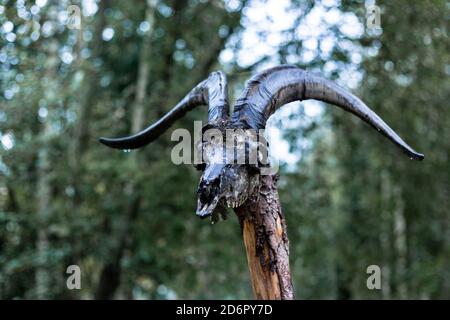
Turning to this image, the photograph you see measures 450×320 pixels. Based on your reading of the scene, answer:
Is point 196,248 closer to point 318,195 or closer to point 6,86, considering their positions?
point 318,195

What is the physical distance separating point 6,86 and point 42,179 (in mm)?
2521

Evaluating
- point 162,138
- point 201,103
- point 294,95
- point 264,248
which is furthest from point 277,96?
point 162,138

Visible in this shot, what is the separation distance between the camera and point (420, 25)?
32.6ft

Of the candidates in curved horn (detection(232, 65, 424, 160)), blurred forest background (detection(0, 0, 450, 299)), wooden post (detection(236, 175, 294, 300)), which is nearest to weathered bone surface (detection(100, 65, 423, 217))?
curved horn (detection(232, 65, 424, 160))

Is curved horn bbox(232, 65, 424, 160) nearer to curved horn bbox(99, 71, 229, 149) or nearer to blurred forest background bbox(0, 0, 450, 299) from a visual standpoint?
curved horn bbox(99, 71, 229, 149)

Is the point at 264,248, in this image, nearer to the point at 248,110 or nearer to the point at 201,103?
the point at 248,110

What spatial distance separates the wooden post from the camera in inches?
150

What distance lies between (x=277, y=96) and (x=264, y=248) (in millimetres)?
955

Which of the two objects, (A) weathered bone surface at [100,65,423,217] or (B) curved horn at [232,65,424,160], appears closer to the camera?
(A) weathered bone surface at [100,65,423,217]

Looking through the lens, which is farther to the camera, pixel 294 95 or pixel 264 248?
pixel 294 95

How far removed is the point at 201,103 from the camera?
446 centimetres

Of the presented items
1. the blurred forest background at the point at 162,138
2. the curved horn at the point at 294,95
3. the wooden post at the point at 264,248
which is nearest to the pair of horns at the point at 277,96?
the curved horn at the point at 294,95

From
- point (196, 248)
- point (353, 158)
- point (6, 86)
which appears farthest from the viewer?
point (353, 158)
